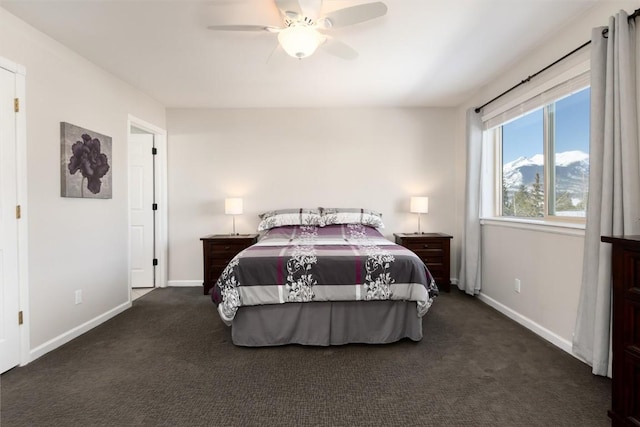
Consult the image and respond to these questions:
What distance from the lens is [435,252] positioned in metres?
3.85

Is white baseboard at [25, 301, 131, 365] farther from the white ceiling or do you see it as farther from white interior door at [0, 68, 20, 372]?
the white ceiling

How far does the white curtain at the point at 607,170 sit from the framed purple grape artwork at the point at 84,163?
4.02 m

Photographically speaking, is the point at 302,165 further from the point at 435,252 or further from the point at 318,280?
the point at 318,280

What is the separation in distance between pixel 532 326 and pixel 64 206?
168 inches

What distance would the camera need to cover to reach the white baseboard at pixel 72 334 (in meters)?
2.27

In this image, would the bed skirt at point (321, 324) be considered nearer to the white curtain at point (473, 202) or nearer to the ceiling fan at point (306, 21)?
the white curtain at point (473, 202)

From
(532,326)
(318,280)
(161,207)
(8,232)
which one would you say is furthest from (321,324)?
(161,207)

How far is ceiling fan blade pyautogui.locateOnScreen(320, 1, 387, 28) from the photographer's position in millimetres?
1790

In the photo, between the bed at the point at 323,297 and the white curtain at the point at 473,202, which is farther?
the white curtain at the point at 473,202

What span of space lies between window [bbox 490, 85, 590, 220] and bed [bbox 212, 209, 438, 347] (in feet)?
4.53

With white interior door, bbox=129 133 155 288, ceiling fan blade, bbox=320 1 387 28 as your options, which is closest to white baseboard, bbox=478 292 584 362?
ceiling fan blade, bbox=320 1 387 28

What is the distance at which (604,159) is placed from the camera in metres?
1.89

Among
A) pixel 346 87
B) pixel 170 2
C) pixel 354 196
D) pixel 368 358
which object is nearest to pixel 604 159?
pixel 368 358

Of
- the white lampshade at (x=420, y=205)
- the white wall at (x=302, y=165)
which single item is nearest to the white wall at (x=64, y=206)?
the white wall at (x=302, y=165)
